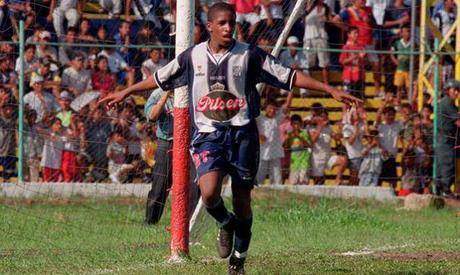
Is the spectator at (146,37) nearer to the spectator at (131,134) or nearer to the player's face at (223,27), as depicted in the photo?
the spectator at (131,134)

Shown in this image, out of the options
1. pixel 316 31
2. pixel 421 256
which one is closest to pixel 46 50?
pixel 316 31

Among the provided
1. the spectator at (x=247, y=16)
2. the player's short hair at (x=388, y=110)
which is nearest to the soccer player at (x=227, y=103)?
→ the spectator at (x=247, y=16)

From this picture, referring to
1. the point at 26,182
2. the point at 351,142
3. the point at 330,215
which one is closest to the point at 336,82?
the point at 351,142

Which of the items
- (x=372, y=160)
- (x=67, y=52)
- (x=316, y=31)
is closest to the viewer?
(x=67, y=52)

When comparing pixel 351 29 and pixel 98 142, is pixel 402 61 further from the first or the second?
pixel 98 142

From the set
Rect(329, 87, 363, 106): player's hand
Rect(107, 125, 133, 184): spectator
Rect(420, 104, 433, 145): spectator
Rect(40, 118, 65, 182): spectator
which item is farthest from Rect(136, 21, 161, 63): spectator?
Rect(420, 104, 433, 145): spectator

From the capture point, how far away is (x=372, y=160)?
63.2 feet

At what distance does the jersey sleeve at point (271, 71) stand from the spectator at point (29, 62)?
6.47 m

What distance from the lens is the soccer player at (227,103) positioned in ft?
31.6

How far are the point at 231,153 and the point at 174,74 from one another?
2.90 feet

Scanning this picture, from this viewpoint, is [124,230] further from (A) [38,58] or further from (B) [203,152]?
(B) [203,152]

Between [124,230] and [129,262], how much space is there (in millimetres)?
3682

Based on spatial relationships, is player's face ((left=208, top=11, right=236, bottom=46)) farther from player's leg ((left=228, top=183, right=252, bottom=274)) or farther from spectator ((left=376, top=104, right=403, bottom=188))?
spectator ((left=376, top=104, right=403, bottom=188))

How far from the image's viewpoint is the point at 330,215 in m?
16.2
